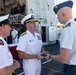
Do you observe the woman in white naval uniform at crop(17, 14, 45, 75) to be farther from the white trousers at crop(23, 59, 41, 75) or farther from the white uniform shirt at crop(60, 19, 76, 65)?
the white uniform shirt at crop(60, 19, 76, 65)

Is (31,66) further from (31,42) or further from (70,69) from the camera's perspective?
(70,69)

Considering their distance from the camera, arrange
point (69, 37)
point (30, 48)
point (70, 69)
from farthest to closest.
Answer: point (30, 48) → point (70, 69) → point (69, 37)

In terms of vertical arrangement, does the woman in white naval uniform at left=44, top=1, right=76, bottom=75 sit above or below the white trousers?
above

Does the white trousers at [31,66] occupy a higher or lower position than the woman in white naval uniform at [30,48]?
lower

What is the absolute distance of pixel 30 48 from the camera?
2566 mm

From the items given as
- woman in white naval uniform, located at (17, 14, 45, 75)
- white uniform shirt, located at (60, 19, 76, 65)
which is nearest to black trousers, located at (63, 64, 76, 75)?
white uniform shirt, located at (60, 19, 76, 65)

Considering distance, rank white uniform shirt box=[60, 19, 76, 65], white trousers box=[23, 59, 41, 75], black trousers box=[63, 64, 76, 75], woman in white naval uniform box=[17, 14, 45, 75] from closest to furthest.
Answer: white uniform shirt box=[60, 19, 76, 65], black trousers box=[63, 64, 76, 75], woman in white naval uniform box=[17, 14, 45, 75], white trousers box=[23, 59, 41, 75]

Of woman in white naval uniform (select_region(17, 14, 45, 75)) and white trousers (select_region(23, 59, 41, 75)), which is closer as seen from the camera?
woman in white naval uniform (select_region(17, 14, 45, 75))

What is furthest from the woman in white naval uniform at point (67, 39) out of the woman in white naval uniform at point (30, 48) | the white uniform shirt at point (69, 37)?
the woman in white naval uniform at point (30, 48)

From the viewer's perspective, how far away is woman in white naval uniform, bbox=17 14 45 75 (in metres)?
2.49

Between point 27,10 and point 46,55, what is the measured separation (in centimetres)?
987

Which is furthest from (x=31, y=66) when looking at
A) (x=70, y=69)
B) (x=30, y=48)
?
(x=70, y=69)

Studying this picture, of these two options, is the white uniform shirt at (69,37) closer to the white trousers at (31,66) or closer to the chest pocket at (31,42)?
the chest pocket at (31,42)

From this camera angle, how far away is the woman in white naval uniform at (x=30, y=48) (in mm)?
2490
